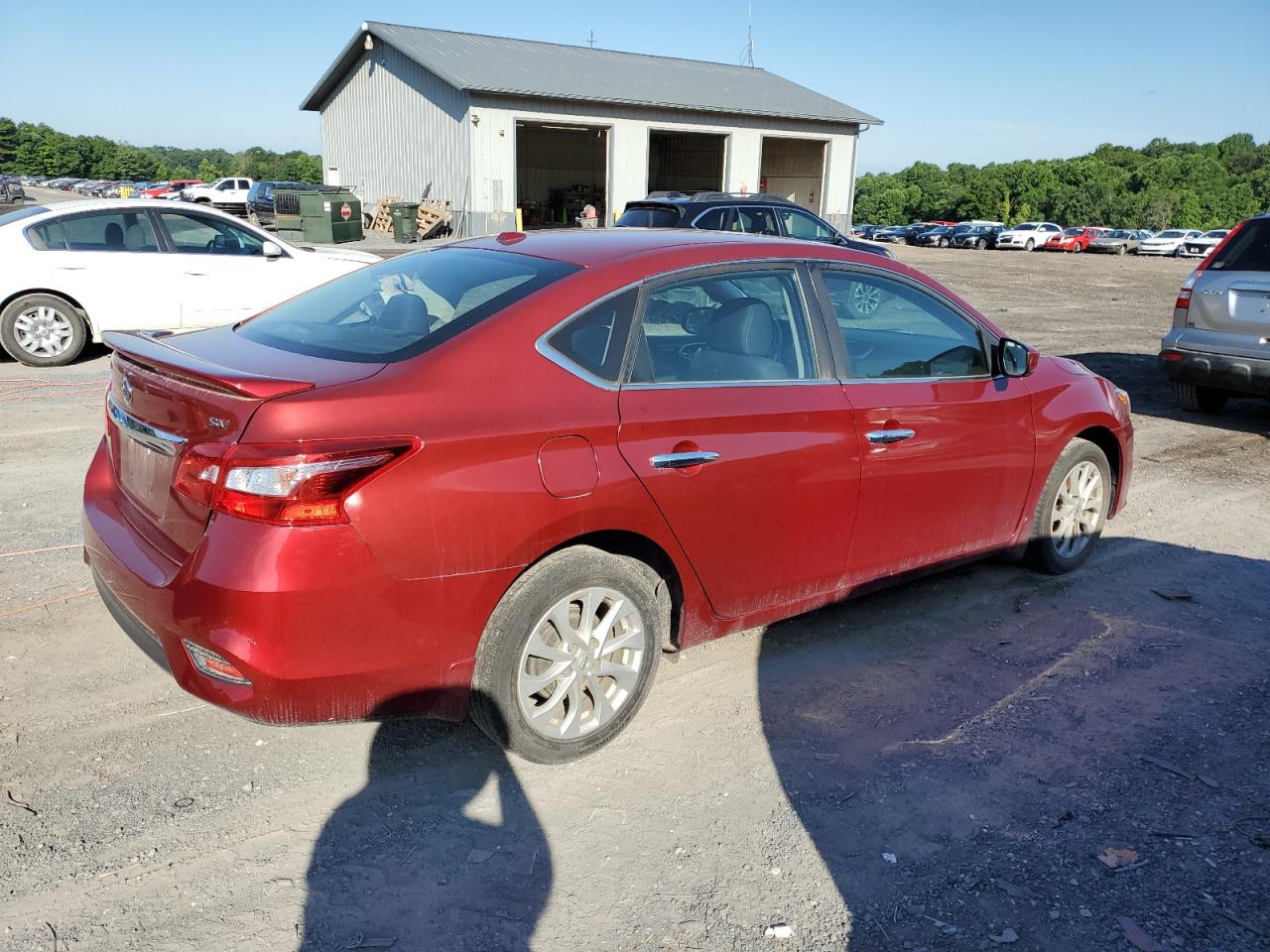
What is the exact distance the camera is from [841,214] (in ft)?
123

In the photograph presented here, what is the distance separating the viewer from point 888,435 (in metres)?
4.07

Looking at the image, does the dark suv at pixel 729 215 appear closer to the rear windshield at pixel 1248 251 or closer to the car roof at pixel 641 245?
the rear windshield at pixel 1248 251

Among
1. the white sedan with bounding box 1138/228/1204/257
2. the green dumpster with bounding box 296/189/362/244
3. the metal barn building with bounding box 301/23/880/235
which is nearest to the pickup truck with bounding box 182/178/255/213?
the metal barn building with bounding box 301/23/880/235

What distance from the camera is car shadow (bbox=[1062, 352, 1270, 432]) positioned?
9.30 meters

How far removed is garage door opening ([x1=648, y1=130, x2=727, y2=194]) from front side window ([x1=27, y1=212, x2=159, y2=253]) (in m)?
31.3

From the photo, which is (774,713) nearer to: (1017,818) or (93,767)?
(1017,818)

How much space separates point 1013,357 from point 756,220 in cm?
1041

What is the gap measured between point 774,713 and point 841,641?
75 cm

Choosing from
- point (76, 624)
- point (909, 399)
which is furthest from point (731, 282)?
point (76, 624)

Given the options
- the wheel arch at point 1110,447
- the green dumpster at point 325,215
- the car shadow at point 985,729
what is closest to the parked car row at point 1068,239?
the green dumpster at point 325,215

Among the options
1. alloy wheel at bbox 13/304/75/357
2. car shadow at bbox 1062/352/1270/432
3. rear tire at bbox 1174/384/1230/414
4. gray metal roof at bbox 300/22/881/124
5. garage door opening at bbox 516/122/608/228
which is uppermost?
gray metal roof at bbox 300/22/881/124

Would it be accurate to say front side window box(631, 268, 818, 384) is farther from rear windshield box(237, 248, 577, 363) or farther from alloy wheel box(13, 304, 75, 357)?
alloy wheel box(13, 304, 75, 357)

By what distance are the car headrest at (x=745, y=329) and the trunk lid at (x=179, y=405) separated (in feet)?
4.18

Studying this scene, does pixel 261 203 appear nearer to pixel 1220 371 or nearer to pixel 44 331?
pixel 44 331
